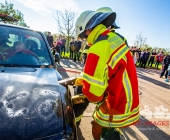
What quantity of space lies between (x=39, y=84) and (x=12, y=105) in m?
0.46

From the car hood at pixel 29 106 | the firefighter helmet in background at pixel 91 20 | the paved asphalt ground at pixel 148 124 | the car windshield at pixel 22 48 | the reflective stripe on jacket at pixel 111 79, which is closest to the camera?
the car hood at pixel 29 106

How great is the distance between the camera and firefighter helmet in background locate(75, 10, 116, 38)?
146 centimetres

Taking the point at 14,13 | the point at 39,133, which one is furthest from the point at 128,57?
the point at 14,13

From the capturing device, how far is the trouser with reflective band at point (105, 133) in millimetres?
1503

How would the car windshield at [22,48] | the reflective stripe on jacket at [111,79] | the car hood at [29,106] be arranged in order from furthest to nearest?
the car windshield at [22,48], the reflective stripe on jacket at [111,79], the car hood at [29,106]

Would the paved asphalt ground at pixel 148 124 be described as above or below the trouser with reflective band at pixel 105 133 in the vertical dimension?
below

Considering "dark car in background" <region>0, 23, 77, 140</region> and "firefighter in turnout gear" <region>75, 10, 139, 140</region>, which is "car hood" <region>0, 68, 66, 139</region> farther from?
"firefighter in turnout gear" <region>75, 10, 139, 140</region>

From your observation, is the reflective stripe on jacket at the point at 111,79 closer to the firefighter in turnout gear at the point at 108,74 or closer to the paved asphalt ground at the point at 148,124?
the firefighter in turnout gear at the point at 108,74

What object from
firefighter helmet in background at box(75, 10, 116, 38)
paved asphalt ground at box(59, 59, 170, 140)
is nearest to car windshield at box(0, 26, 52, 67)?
firefighter helmet in background at box(75, 10, 116, 38)

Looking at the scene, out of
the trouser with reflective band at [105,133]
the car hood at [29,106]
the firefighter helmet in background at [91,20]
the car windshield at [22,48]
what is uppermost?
the firefighter helmet in background at [91,20]

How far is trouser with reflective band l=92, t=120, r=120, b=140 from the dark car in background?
1.20 ft

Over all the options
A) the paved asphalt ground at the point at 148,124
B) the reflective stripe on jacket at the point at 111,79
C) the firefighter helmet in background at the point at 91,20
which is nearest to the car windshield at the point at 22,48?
the firefighter helmet in background at the point at 91,20

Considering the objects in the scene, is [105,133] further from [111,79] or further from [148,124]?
[148,124]

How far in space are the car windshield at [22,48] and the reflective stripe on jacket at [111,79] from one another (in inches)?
48.2
